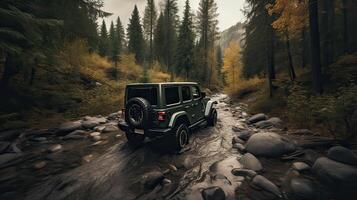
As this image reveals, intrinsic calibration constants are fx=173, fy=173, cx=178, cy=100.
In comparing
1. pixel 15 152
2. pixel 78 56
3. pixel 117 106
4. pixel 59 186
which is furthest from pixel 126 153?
pixel 78 56

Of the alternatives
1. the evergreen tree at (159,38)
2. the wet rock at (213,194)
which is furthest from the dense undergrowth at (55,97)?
the evergreen tree at (159,38)

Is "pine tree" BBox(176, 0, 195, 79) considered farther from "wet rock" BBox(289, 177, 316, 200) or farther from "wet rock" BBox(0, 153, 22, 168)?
"wet rock" BBox(289, 177, 316, 200)

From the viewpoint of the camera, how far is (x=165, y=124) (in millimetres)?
5281

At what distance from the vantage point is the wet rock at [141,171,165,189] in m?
3.80

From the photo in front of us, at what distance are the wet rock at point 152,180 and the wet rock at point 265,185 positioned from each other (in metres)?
2.06

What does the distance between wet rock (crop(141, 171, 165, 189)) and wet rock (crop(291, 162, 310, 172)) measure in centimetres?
326

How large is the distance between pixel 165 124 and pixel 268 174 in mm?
2988

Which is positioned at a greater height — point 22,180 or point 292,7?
point 292,7

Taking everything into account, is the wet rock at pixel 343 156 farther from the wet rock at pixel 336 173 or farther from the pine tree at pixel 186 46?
the pine tree at pixel 186 46

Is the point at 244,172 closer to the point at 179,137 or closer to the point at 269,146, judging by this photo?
the point at 269,146

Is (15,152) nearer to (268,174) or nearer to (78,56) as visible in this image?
(268,174)

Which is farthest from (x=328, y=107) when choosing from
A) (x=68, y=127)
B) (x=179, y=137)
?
(x=68, y=127)

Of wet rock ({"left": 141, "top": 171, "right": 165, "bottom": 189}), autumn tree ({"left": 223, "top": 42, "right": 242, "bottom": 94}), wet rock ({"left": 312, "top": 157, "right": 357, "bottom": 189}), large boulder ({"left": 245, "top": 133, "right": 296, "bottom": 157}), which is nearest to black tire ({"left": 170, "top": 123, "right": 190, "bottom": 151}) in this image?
wet rock ({"left": 141, "top": 171, "right": 165, "bottom": 189})

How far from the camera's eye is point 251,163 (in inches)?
178
